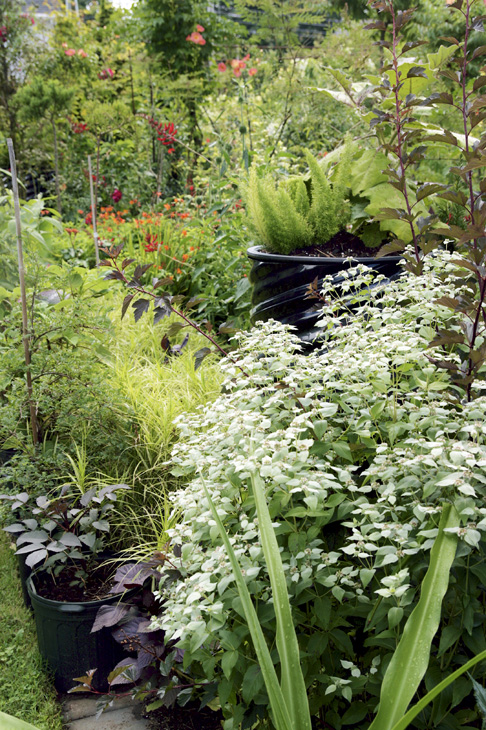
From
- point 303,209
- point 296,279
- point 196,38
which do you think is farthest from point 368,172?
point 196,38

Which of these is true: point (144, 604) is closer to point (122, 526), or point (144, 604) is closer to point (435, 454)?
point (122, 526)

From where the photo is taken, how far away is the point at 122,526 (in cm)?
223

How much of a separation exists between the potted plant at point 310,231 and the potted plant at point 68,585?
3.36ft

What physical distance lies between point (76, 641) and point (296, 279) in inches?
58.6

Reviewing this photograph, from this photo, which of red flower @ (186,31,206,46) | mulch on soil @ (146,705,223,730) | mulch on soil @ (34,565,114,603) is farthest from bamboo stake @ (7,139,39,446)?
red flower @ (186,31,206,46)

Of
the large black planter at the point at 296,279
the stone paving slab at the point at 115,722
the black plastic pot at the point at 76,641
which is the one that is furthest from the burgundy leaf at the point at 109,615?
the large black planter at the point at 296,279

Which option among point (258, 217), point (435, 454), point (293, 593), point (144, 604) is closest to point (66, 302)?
point (258, 217)

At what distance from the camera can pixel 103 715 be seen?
1786mm

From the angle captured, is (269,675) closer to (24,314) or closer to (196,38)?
(24,314)

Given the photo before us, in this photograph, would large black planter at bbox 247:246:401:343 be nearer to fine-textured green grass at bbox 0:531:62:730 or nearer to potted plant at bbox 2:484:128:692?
potted plant at bbox 2:484:128:692

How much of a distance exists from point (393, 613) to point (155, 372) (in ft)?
6.37

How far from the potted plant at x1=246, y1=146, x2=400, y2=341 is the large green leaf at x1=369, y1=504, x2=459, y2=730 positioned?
4.66 feet

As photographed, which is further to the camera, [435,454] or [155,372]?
[155,372]

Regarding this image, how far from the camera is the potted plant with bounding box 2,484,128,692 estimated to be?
1.84m
